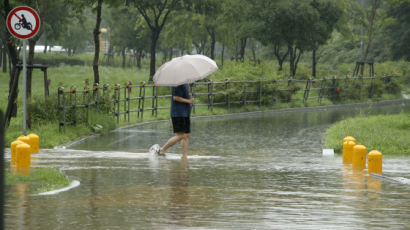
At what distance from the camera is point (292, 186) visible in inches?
437

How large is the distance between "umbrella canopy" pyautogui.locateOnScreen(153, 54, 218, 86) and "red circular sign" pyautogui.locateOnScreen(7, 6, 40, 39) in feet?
8.61

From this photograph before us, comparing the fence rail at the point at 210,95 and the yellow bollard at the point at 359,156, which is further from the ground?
the fence rail at the point at 210,95

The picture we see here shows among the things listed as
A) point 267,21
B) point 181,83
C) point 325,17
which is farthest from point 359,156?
point 325,17

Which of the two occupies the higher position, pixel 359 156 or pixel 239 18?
pixel 239 18

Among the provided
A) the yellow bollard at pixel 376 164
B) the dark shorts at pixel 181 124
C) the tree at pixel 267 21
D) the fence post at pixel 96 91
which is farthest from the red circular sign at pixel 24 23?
the tree at pixel 267 21

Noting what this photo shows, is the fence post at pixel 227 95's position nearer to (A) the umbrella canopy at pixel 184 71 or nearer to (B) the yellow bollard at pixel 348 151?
(A) the umbrella canopy at pixel 184 71

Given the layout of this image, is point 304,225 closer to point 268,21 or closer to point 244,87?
point 244,87

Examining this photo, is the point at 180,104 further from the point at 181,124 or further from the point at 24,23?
the point at 24,23

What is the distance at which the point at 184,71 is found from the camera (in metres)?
15.3

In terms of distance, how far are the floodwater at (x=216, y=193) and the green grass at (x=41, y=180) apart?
0.77 ft

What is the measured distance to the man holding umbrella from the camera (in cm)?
1520

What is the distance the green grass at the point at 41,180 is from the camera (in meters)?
10.3

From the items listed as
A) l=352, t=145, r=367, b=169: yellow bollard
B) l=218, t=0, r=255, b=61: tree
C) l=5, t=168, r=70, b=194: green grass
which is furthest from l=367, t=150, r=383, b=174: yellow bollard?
l=218, t=0, r=255, b=61: tree

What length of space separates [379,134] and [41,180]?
11.7 m
